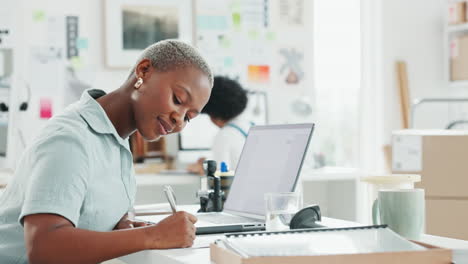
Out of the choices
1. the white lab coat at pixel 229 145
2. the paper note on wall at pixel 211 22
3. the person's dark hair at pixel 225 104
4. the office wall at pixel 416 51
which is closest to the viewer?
→ the white lab coat at pixel 229 145

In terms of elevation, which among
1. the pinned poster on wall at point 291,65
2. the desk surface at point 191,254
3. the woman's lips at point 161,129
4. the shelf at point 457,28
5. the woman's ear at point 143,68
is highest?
the shelf at point 457,28

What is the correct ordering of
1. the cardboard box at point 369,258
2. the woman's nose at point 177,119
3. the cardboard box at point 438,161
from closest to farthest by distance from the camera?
the cardboard box at point 369,258 → the woman's nose at point 177,119 → the cardboard box at point 438,161

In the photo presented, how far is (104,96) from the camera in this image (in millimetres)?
1659

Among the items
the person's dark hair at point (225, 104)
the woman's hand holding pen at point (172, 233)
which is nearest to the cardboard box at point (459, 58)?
the person's dark hair at point (225, 104)

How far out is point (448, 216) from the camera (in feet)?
7.45

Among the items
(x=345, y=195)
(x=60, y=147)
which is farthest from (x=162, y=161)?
(x=60, y=147)

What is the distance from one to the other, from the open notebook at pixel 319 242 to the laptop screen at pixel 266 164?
58 cm

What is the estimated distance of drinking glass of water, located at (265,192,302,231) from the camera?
158 cm

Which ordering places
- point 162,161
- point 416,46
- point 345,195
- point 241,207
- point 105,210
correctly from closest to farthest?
1. point 105,210
2. point 241,207
3. point 162,161
4. point 345,195
5. point 416,46

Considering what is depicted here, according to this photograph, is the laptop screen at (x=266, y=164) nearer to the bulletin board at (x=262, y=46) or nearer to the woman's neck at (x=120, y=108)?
the woman's neck at (x=120, y=108)

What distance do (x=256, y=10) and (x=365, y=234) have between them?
3527 mm

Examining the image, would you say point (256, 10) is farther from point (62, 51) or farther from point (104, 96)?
point (104, 96)

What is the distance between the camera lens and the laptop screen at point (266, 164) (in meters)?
1.83

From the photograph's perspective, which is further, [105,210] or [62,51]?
[62,51]
